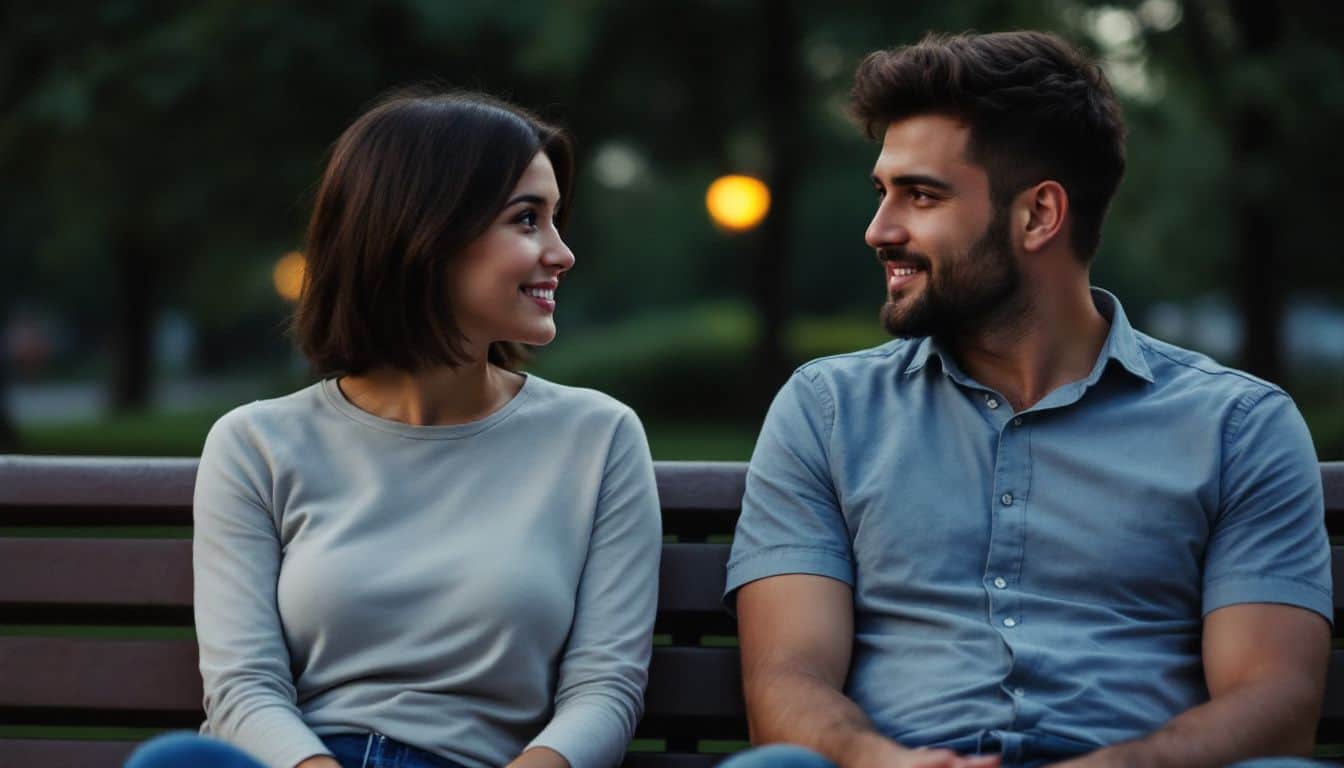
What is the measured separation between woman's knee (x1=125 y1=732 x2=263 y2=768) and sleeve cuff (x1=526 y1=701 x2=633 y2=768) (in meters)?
0.63

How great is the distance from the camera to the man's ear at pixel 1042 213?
3.41 metres

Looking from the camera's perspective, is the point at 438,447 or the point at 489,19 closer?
the point at 438,447

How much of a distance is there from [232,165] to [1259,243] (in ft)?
32.3

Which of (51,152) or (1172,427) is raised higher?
(1172,427)

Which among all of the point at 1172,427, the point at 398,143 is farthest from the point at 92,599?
the point at 1172,427

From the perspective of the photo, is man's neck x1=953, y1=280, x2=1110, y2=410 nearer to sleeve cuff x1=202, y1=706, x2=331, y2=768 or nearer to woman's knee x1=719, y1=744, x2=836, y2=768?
woman's knee x1=719, y1=744, x2=836, y2=768

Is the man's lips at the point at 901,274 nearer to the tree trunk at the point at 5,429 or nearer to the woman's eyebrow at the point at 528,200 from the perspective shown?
the woman's eyebrow at the point at 528,200

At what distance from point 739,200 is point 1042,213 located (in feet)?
51.7

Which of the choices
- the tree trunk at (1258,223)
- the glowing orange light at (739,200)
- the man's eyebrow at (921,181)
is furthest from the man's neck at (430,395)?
the glowing orange light at (739,200)

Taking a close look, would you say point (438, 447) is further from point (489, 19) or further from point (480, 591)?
point (489, 19)

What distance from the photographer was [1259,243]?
1656 cm

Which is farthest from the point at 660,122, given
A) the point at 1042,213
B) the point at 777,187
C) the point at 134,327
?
the point at 1042,213

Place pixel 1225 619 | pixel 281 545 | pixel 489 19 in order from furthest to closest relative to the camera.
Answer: pixel 489 19
pixel 281 545
pixel 1225 619

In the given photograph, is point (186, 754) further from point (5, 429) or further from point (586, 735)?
point (5, 429)
